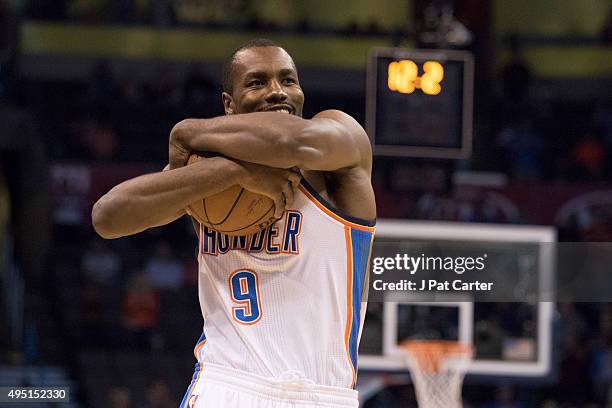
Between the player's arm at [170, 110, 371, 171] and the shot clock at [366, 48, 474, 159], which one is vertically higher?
the shot clock at [366, 48, 474, 159]

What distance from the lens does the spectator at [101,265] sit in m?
15.6

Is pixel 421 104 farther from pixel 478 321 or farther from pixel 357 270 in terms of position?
pixel 357 270

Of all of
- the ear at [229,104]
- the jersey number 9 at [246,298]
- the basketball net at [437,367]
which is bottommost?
the basketball net at [437,367]

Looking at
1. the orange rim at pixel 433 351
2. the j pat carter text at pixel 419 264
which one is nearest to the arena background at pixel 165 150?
the orange rim at pixel 433 351

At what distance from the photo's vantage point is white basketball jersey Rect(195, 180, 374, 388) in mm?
3557

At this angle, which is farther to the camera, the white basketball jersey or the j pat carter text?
the j pat carter text

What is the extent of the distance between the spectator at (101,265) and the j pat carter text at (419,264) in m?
9.72

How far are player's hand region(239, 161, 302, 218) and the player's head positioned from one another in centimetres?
25

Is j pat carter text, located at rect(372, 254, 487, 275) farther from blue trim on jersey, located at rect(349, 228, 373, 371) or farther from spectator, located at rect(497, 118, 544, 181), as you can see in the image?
spectator, located at rect(497, 118, 544, 181)

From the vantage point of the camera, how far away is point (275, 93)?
3586 mm

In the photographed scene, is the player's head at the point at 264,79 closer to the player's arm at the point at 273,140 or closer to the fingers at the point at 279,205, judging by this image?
the player's arm at the point at 273,140

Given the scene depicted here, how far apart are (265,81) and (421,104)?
22.3ft

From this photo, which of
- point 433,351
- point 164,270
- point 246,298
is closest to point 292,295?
point 246,298

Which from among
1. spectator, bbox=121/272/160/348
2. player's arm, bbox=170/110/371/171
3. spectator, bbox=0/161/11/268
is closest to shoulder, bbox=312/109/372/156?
player's arm, bbox=170/110/371/171
